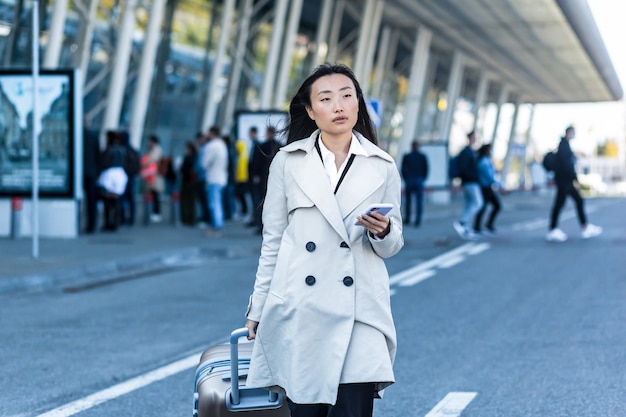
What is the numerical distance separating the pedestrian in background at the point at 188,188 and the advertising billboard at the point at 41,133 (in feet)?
19.5

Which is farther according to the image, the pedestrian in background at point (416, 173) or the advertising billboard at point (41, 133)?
the pedestrian in background at point (416, 173)

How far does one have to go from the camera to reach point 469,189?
22141mm

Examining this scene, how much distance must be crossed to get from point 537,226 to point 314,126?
22647 millimetres

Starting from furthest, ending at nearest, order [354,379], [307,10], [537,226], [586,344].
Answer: [307,10]
[537,226]
[586,344]
[354,379]

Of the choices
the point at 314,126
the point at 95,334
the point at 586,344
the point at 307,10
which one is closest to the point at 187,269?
the point at 95,334

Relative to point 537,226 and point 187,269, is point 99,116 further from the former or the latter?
point 187,269

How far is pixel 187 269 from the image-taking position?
1595cm

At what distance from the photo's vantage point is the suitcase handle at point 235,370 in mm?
Result: 4293

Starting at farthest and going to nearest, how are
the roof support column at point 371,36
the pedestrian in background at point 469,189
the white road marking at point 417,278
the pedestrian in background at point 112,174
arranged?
the roof support column at point 371,36 → the pedestrian in background at point 469,189 → the pedestrian in background at point 112,174 → the white road marking at point 417,278

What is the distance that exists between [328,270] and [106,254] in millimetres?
12878

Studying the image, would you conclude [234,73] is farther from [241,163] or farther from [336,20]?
[336,20]

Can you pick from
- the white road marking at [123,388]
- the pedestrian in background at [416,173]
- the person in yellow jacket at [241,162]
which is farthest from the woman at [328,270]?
the pedestrian in background at [416,173]

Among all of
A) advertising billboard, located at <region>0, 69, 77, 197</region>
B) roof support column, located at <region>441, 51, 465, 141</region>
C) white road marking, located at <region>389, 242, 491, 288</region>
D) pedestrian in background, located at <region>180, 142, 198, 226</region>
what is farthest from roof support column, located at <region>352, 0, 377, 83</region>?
advertising billboard, located at <region>0, 69, 77, 197</region>

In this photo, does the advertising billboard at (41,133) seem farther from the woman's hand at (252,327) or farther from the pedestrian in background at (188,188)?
the woman's hand at (252,327)
